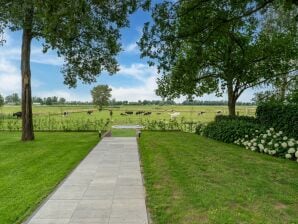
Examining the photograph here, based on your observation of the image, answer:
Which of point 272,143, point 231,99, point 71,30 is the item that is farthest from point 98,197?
point 231,99

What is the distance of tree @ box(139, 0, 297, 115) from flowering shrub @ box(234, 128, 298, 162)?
3671 mm

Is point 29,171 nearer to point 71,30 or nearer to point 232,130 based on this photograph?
point 71,30

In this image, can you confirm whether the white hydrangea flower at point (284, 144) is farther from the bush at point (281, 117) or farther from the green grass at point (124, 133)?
the green grass at point (124, 133)

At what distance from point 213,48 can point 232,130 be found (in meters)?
5.71

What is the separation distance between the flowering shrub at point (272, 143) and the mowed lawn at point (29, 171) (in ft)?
21.4

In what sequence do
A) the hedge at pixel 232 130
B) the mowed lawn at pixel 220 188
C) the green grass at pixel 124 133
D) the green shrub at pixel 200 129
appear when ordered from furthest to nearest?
the green shrub at pixel 200 129
the green grass at pixel 124 133
the hedge at pixel 232 130
the mowed lawn at pixel 220 188

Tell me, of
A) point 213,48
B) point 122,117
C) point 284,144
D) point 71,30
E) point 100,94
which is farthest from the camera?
point 100,94

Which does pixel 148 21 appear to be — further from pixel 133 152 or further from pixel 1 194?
pixel 1 194

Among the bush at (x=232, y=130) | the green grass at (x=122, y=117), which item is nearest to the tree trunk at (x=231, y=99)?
the bush at (x=232, y=130)

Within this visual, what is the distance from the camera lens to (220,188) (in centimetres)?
640

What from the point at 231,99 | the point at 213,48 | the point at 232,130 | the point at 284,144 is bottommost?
the point at 284,144

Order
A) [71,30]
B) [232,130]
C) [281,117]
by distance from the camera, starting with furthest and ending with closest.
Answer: [232,130] < [281,117] < [71,30]

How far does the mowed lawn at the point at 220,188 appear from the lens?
190 inches

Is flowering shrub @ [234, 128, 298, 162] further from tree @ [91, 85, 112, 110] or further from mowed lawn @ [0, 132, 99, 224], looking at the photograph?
tree @ [91, 85, 112, 110]
